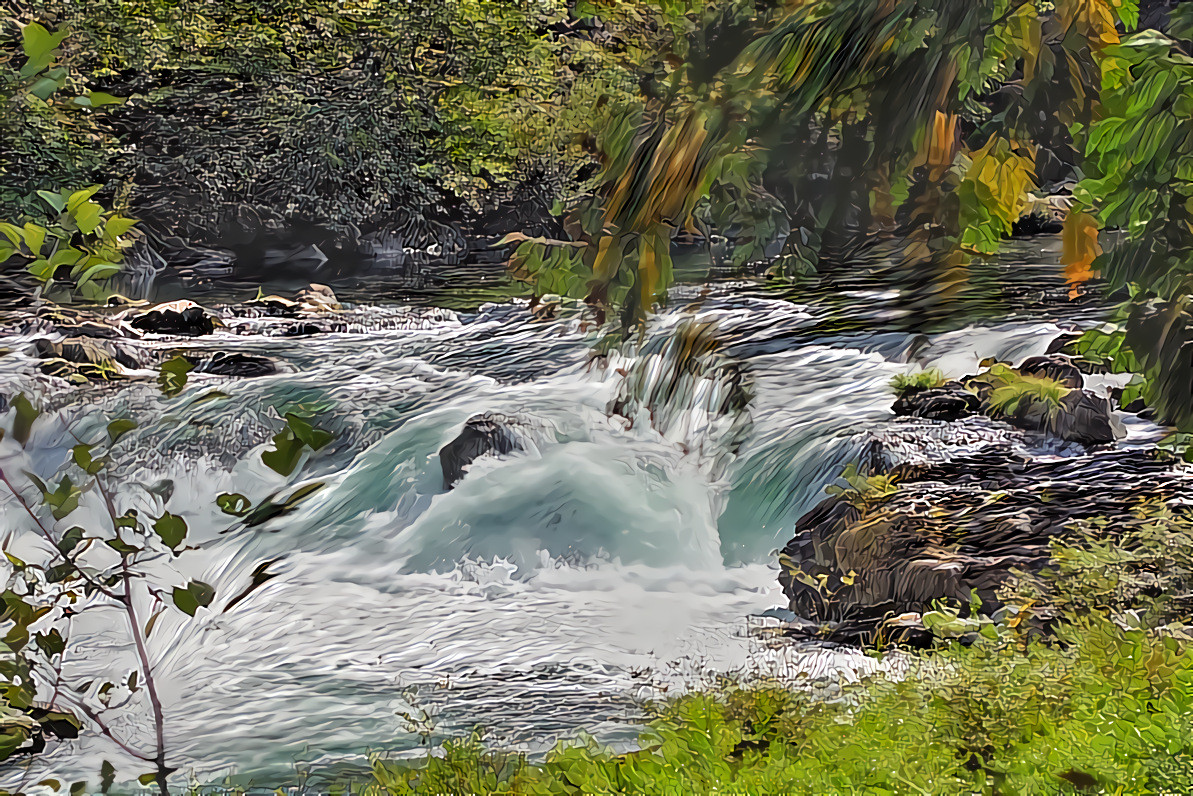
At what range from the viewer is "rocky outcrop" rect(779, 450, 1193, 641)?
14.9 ft

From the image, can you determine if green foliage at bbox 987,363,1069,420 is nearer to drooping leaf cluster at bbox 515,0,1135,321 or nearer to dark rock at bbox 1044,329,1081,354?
dark rock at bbox 1044,329,1081,354

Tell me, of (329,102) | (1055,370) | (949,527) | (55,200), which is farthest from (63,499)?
(329,102)

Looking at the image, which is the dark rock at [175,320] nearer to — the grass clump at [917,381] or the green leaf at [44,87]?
the grass clump at [917,381]

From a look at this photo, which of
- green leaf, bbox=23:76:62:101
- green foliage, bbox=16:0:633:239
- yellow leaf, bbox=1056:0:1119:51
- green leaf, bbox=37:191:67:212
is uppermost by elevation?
green foliage, bbox=16:0:633:239

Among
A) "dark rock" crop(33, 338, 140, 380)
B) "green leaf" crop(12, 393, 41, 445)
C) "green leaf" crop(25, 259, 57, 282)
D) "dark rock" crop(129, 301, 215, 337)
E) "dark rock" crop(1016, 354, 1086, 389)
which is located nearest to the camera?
"green leaf" crop(25, 259, 57, 282)

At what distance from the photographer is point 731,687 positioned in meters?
3.80

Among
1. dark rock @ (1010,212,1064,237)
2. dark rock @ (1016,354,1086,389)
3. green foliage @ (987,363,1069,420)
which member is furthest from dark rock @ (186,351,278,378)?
dark rock @ (1010,212,1064,237)

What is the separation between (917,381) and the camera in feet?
23.0

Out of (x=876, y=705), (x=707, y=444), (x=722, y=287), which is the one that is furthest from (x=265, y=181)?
(x=876, y=705)

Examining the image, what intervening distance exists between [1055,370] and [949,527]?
7.39 feet

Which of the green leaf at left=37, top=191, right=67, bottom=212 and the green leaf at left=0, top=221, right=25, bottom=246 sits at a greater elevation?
the green leaf at left=37, top=191, right=67, bottom=212

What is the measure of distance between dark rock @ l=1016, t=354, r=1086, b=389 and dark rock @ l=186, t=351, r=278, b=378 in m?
6.07

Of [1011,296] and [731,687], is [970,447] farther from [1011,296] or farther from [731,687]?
[1011,296]

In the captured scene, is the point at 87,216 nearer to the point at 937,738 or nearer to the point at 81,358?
the point at 937,738
